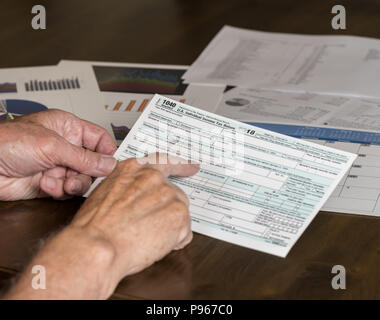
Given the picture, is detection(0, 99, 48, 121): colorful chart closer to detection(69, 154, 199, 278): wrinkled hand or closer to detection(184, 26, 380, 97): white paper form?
detection(184, 26, 380, 97): white paper form

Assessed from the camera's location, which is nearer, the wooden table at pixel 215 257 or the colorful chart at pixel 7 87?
the wooden table at pixel 215 257

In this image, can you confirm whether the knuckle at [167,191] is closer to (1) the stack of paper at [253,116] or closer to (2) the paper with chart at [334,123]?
(1) the stack of paper at [253,116]

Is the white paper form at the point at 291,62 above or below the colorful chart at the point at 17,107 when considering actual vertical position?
below

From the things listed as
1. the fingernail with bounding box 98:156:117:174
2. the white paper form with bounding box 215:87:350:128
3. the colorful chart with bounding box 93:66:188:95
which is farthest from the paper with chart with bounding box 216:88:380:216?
the fingernail with bounding box 98:156:117:174

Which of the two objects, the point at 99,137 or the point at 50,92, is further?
the point at 50,92

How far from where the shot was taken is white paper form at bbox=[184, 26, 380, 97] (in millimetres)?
1527

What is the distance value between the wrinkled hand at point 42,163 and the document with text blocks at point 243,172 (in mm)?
39

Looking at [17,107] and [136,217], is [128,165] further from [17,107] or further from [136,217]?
[17,107]

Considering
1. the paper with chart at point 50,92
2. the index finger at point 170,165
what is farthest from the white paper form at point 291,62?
the index finger at point 170,165

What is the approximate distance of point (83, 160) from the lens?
3.49 feet

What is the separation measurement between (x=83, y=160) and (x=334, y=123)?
0.55 m

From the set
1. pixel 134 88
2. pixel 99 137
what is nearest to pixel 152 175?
pixel 99 137

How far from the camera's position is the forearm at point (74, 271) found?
0.81m
